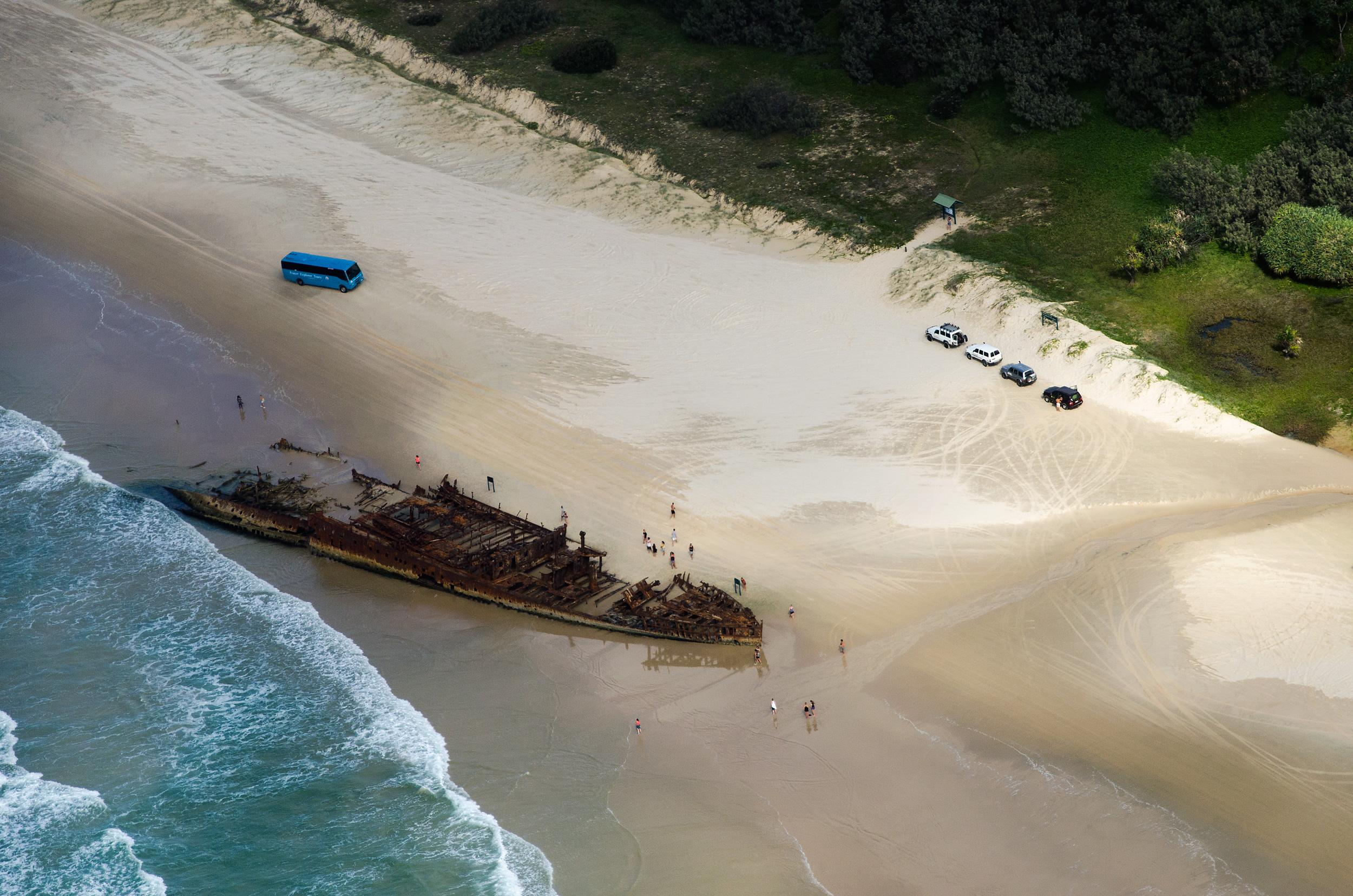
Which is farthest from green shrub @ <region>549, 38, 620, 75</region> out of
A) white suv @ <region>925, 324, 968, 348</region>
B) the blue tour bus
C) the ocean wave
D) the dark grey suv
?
the ocean wave

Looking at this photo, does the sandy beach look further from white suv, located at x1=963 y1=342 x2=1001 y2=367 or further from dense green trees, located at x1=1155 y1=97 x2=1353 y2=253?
dense green trees, located at x1=1155 y1=97 x2=1353 y2=253

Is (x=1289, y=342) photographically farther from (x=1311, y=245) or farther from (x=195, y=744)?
(x=195, y=744)

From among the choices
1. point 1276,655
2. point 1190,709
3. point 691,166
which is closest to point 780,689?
point 1190,709

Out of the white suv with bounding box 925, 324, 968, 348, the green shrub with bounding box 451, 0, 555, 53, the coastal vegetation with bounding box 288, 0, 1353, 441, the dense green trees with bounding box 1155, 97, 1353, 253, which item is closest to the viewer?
the white suv with bounding box 925, 324, 968, 348

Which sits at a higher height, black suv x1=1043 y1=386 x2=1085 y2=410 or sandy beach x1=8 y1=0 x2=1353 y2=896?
black suv x1=1043 y1=386 x2=1085 y2=410

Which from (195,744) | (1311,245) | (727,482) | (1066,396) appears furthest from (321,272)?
(1311,245)

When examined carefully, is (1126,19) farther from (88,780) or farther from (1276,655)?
(88,780)

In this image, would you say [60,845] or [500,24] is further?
[500,24]
